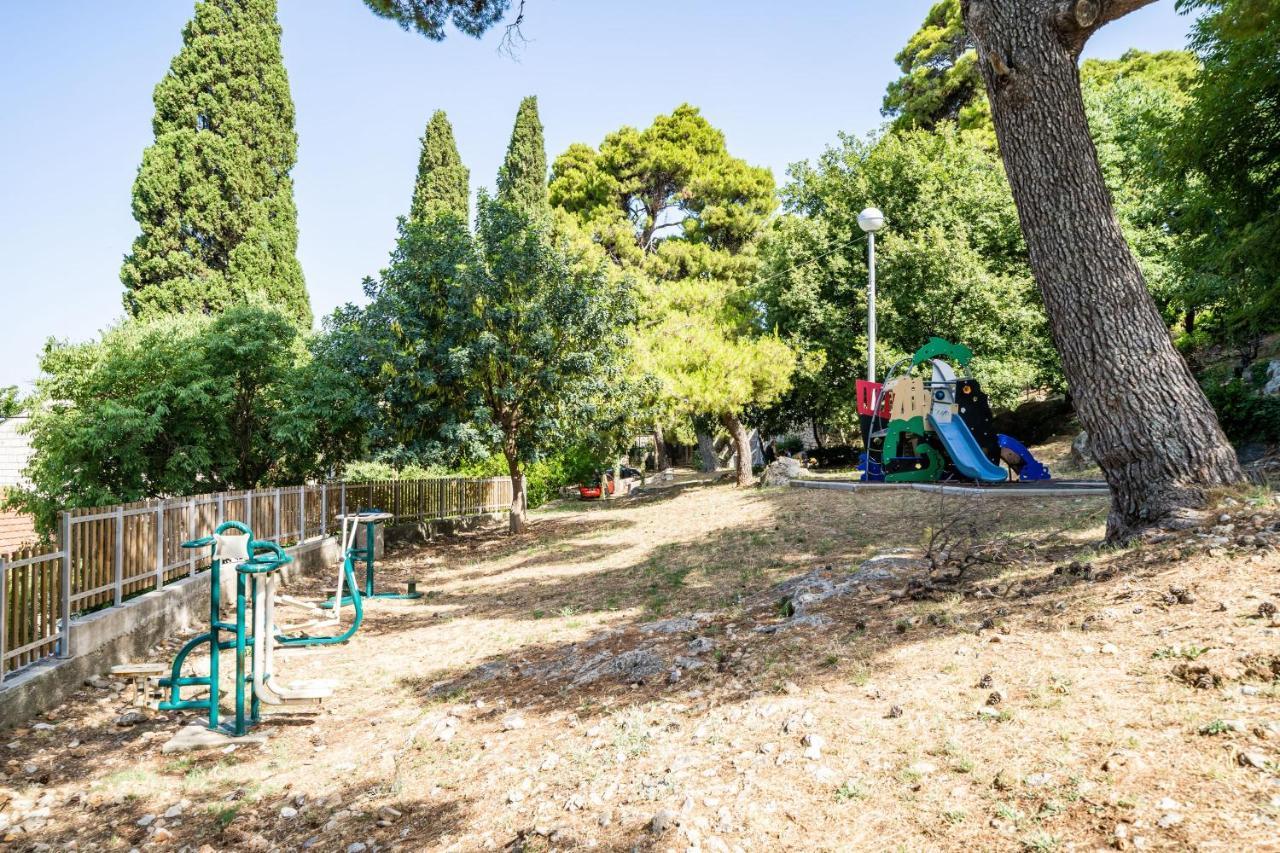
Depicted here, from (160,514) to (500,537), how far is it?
970 cm

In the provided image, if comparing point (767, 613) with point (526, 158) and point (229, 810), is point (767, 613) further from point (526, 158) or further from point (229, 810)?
point (526, 158)

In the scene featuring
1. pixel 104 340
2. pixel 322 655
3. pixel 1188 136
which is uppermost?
pixel 1188 136

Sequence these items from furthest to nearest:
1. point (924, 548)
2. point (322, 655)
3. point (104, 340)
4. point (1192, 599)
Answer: point (104, 340) < point (924, 548) < point (322, 655) < point (1192, 599)

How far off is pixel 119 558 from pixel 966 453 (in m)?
13.6

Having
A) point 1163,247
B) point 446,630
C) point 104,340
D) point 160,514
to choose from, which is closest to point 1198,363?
point 1163,247

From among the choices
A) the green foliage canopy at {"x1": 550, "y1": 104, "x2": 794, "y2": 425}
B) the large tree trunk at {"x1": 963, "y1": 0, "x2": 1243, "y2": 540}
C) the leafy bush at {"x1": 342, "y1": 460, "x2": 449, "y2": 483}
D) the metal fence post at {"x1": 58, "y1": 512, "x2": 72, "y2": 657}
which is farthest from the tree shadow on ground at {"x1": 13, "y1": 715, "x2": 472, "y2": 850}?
the green foliage canopy at {"x1": 550, "y1": 104, "x2": 794, "y2": 425}

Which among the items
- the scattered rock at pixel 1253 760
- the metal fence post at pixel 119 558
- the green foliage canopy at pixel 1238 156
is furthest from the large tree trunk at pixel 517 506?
the scattered rock at pixel 1253 760

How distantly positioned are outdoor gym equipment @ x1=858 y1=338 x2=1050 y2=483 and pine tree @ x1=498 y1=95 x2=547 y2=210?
74.6 feet

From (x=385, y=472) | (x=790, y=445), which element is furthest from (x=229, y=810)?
(x=790, y=445)

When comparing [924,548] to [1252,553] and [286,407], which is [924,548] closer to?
[1252,553]

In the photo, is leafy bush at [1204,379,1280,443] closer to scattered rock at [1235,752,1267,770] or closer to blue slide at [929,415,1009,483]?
blue slide at [929,415,1009,483]

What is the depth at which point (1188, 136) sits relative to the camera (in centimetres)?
1208

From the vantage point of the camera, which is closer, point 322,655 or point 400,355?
point 322,655

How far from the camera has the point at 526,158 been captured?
117ft
